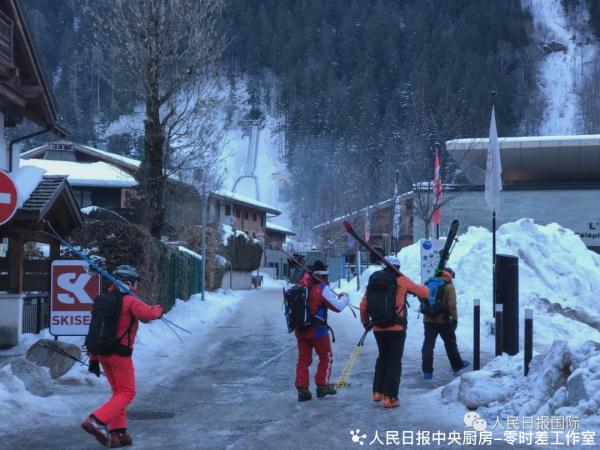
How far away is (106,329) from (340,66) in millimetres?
141812

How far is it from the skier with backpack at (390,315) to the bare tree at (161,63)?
46.1 ft

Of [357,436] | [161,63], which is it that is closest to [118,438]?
[357,436]

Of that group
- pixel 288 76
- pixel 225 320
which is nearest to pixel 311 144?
pixel 288 76

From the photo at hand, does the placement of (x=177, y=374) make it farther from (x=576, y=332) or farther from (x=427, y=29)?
(x=427, y=29)

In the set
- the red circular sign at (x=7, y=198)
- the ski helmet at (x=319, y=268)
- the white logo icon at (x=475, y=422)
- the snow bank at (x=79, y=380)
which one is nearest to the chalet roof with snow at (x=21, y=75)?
the snow bank at (x=79, y=380)

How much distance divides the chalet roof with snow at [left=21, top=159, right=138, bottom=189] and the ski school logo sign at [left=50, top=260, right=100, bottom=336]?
1311 inches

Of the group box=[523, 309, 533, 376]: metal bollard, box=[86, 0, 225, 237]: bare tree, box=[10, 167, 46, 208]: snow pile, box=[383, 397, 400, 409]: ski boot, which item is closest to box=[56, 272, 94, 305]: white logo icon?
box=[10, 167, 46, 208]: snow pile

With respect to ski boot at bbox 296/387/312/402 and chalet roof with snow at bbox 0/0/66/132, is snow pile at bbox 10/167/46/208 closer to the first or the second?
chalet roof with snow at bbox 0/0/66/132

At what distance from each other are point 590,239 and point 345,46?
11198cm

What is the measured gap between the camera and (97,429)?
6.98 m

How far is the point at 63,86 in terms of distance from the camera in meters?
138

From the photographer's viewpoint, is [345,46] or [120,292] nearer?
[120,292]

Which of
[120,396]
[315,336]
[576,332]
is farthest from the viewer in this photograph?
[576,332]

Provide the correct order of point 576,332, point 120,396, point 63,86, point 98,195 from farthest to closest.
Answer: point 63,86 → point 98,195 → point 576,332 → point 120,396
